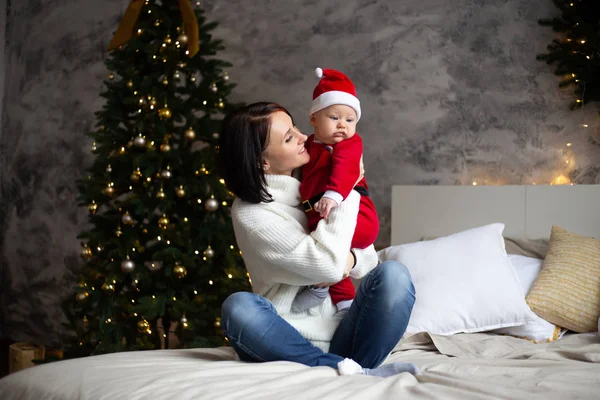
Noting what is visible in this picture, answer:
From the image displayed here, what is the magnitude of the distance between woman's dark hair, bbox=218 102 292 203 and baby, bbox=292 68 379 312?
142mm

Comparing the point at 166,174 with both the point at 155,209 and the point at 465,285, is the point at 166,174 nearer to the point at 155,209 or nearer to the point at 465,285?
the point at 155,209

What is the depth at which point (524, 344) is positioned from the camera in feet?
7.00

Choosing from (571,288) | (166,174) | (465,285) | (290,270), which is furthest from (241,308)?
(166,174)

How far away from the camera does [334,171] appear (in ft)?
5.61

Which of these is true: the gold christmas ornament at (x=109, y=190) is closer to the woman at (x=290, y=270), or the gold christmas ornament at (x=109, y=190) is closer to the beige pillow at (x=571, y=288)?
the woman at (x=290, y=270)

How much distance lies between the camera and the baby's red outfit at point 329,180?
5.75ft

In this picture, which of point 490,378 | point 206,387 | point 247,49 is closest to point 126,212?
point 247,49

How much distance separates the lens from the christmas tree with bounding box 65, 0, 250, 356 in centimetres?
302

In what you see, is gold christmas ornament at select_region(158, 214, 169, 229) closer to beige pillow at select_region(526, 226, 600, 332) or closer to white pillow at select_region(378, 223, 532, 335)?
white pillow at select_region(378, 223, 532, 335)

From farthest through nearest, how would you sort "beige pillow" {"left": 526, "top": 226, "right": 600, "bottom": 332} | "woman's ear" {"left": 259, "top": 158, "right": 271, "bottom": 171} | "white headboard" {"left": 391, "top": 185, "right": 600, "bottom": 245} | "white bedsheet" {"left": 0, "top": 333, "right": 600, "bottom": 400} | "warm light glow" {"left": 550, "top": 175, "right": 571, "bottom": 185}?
1. "warm light glow" {"left": 550, "top": 175, "right": 571, "bottom": 185}
2. "white headboard" {"left": 391, "top": 185, "right": 600, "bottom": 245}
3. "beige pillow" {"left": 526, "top": 226, "right": 600, "bottom": 332}
4. "woman's ear" {"left": 259, "top": 158, "right": 271, "bottom": 171}
5. "white bedsheet" {"left": 0, "top": 333, "right": 600, "bottom": 400}

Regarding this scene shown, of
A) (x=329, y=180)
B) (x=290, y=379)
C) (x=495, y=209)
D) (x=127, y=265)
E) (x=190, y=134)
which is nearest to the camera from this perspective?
(x=290, y=379)

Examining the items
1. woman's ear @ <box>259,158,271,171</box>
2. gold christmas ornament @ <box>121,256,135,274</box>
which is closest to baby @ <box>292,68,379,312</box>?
woman's ear @ <box>259,158,271,171</box>

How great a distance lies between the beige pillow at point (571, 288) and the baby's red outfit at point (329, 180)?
0.85 meters

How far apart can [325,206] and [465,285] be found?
94 centimetres
